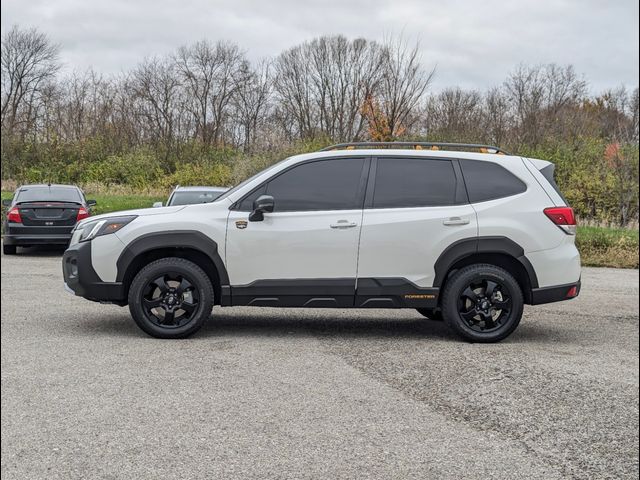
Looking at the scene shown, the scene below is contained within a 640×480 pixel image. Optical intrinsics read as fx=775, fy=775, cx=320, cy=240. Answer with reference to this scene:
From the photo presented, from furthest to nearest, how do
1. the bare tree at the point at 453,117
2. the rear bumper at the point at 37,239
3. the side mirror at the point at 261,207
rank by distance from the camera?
the bare tree at the point at 453,117 < the rear bumper at the point at 37,239 < the side mirror at the point at 261,207

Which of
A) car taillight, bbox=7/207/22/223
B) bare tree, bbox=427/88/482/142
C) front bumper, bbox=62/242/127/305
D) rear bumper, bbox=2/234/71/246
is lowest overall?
rear bumper, bbox=2/234/71/246

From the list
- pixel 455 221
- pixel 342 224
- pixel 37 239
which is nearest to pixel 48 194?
pixel 37 239

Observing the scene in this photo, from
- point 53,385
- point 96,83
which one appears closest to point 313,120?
point 96,83

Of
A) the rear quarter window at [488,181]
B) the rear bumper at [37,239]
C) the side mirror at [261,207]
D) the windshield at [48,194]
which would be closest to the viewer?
the side mirror at [261,207]

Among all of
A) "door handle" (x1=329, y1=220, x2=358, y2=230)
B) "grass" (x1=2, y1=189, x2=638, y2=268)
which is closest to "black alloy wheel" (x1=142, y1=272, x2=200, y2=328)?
"door handle" (x1=329, y1=220, x2=358, y2=230)

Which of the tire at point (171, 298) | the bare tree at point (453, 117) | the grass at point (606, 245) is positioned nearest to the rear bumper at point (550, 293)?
the tire at point (171, 298)

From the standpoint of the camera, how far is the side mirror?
727 cm

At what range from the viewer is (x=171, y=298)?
289 inches

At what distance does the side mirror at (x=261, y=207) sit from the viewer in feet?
23.8

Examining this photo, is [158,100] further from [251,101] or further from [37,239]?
[37,239]

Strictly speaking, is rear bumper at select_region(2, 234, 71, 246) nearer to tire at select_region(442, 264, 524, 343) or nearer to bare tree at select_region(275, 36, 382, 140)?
bare tree at select_region(275, 36, 382, 140)

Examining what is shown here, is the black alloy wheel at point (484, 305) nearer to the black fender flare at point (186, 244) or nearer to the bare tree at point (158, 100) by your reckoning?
the black fender flare at point (186, 244)

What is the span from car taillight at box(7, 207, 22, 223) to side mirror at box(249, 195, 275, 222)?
10437mm

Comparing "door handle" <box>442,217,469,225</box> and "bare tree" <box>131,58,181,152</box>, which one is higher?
"bare tree" <box>131,58,181,152</box>
